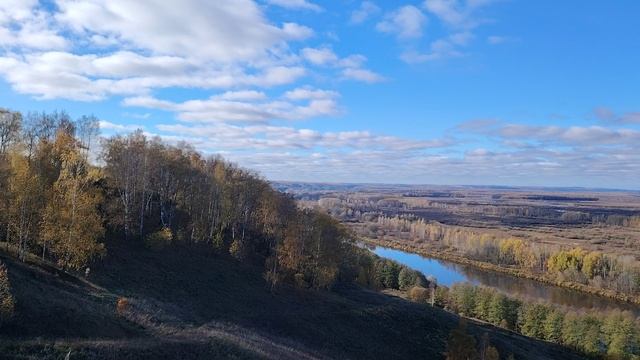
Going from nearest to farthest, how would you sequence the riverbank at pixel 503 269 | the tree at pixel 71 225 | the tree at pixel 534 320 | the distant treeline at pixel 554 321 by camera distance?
the tree at pixel 71 225, the distant treeline at pixel 554 321, the tree at pixel 534 320, the riverbank at pixel 503 269

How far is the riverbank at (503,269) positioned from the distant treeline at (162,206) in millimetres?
75453

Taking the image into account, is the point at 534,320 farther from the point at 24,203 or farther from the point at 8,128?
the point at 8,128

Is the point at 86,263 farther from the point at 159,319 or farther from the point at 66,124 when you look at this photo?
the point at 66,124

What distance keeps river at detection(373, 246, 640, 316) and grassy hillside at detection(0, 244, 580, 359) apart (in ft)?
134

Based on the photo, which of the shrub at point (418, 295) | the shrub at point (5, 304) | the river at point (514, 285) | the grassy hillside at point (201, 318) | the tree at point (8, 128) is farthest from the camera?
the river at point (514, 285)

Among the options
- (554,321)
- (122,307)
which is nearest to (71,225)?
(122,307)

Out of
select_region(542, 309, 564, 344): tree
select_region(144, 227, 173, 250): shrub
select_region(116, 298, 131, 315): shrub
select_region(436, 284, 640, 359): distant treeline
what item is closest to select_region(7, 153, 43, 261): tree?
select_region(116, 298, 131, 315): shrub

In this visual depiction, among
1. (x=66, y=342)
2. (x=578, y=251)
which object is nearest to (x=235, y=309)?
(x=66, y=342)

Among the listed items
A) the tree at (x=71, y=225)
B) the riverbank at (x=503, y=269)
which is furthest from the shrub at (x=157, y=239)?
the riverbank at (x=503, y=269)

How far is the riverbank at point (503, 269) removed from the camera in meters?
113

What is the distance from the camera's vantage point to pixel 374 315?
55.2m

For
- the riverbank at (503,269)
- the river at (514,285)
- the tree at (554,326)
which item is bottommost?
the river at (514,285)

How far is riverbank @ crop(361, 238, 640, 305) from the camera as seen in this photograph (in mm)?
113250

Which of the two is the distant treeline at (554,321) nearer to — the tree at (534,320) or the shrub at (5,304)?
the tree at (534,320)
